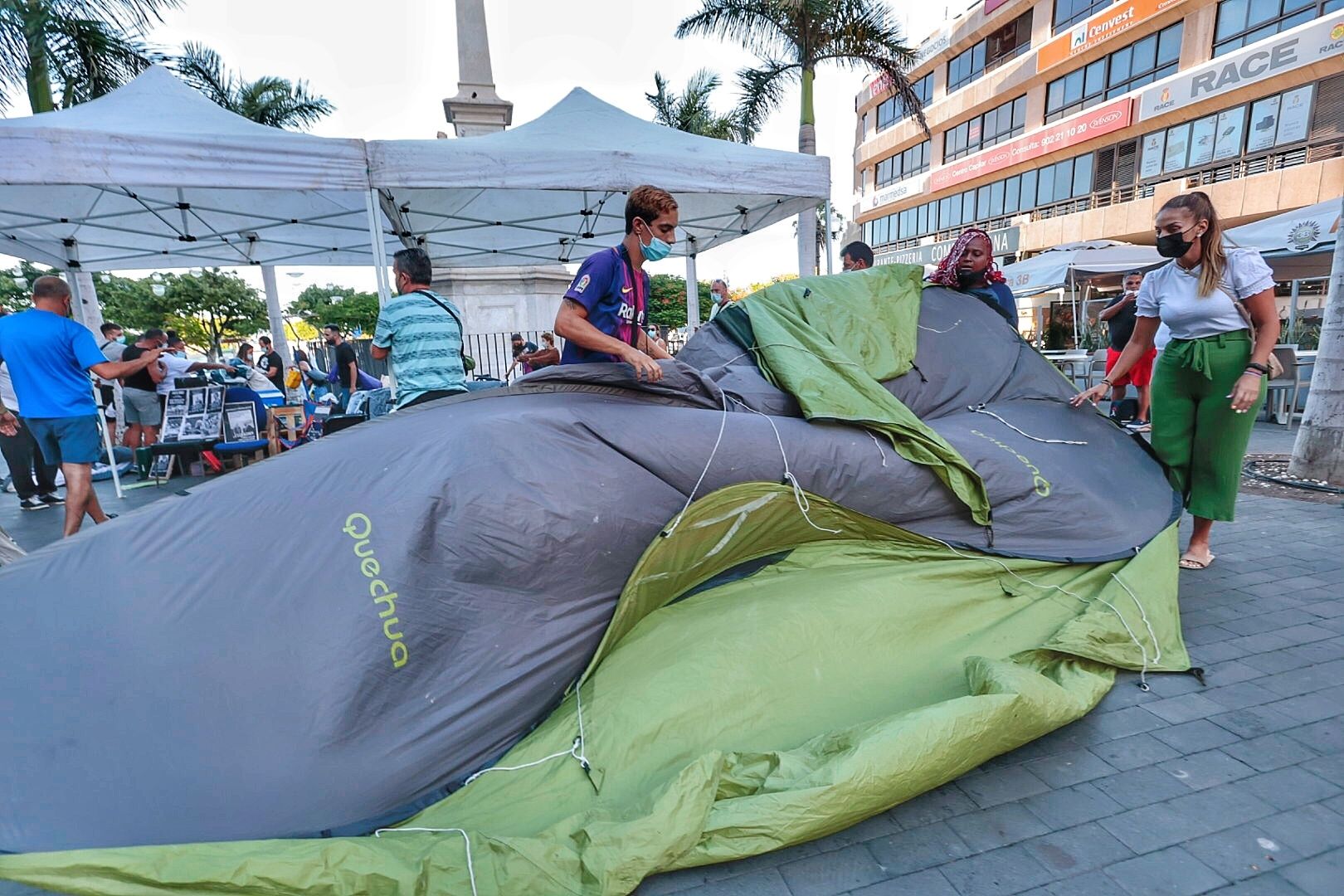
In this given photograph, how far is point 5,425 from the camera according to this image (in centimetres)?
413

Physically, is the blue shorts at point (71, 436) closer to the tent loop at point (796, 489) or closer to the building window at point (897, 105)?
the tent loop at point (796, 489)

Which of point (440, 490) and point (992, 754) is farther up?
point (440, 490)

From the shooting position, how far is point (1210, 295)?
2842 mm

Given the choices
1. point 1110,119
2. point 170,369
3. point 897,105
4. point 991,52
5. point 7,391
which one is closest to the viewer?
point 7,391

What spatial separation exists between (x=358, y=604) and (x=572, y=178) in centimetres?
463

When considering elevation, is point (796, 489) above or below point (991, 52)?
below

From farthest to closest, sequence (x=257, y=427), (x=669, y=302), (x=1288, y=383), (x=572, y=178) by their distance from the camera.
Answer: (x=669, y=302) → (x=1288, y=383) → (x=257, y=427) → (x=572, y=178)

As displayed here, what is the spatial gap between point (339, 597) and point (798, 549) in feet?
4.96

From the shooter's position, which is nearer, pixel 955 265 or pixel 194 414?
pixel 955 265

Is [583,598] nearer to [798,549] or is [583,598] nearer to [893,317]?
[798,549]

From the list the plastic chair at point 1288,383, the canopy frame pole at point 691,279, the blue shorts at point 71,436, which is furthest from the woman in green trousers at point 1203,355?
the canopy frame pole at point 691,279

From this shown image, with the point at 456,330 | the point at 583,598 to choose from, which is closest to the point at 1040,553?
the point at 583,598

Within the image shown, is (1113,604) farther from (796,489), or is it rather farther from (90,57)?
(90,57)

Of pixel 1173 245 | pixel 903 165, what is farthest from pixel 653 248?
pixel 903 165
